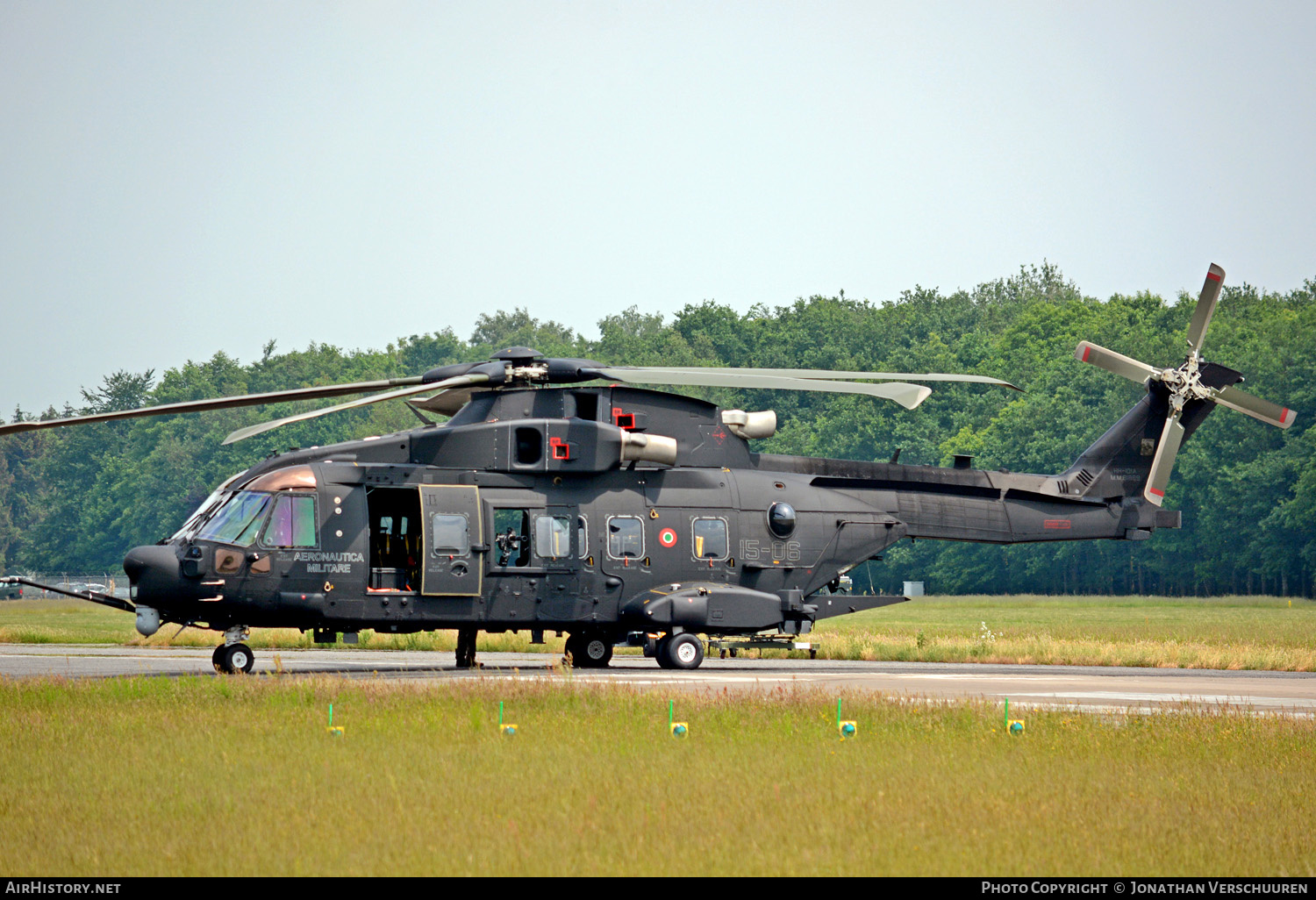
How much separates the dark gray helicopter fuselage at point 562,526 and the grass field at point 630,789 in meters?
4.35

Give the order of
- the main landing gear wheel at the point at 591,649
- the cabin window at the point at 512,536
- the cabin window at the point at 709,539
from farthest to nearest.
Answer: the main landing gear wheel at the point at 591,649
the cabin window at the point at 709,539
the cabin window at the point at 512,536

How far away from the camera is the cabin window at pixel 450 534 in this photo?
74.4 feet

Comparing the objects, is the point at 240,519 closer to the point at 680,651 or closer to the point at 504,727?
the point at 680,651

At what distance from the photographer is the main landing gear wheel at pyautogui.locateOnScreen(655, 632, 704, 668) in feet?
81.0

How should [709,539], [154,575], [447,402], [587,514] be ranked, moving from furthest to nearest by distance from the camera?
[447,402] → [709,539] → [587,514] → [154,575]

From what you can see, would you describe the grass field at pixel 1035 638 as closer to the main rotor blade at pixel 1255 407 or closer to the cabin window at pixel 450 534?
the main rotor blade at pixel 1255 407

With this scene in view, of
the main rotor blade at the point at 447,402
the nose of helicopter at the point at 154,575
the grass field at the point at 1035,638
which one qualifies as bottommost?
the grass field at the point at 1035,638

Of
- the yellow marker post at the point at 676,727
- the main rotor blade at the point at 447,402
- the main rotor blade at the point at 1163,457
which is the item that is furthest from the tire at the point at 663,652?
the main rotor blade at the point at 1163,457

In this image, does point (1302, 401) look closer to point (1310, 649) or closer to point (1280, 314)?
point (1280, 314)

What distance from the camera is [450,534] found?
74.7 feet

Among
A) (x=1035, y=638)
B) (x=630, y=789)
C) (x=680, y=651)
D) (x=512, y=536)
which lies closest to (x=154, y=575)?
(x=512, y=536)

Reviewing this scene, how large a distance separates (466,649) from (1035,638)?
18.4m

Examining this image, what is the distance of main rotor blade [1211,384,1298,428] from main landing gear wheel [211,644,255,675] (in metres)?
18.7

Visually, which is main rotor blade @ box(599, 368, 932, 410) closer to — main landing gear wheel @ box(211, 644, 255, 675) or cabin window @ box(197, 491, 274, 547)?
cabin window @ box(197, 491, 274, 547)
